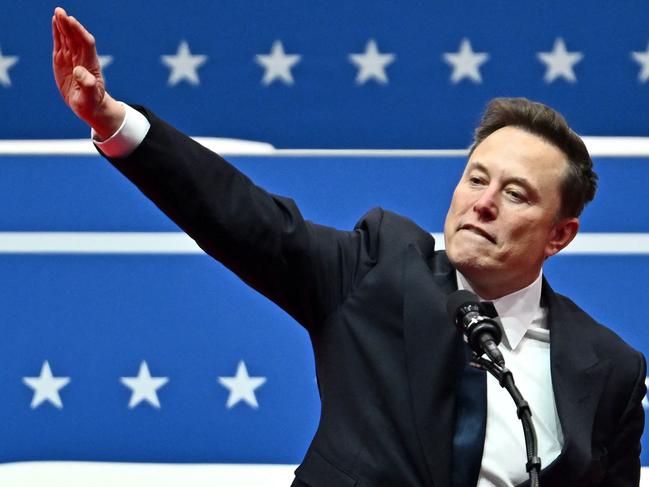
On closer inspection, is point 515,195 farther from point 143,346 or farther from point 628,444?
point 143,346

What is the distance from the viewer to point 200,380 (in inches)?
110

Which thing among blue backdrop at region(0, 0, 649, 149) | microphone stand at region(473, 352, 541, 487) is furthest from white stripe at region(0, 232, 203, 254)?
microphone stand at region(473, 352, 541, 487)

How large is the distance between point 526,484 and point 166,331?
3.75 ft

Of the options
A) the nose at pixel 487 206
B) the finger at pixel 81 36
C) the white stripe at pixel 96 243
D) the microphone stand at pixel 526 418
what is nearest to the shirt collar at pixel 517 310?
the nose at pixel 487 206

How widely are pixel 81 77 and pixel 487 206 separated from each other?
66 cm

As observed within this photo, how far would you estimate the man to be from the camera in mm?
1708

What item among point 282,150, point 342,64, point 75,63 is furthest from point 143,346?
point 75,63

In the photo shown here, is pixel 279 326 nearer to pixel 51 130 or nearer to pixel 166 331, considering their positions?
pixel 166 331

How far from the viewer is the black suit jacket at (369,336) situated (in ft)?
5.76

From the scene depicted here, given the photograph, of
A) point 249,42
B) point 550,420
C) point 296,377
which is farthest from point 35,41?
point 550,420

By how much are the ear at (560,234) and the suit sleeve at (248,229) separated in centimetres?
34

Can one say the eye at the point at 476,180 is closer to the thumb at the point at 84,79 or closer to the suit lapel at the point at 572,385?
the suit lapel at the point at 572,385

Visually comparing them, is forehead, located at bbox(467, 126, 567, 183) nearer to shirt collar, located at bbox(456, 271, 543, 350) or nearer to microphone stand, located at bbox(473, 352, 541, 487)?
shirt collar, located at bbox(456, 271, 543, 350)

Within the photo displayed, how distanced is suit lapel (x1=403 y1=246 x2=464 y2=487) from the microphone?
0.58ft
